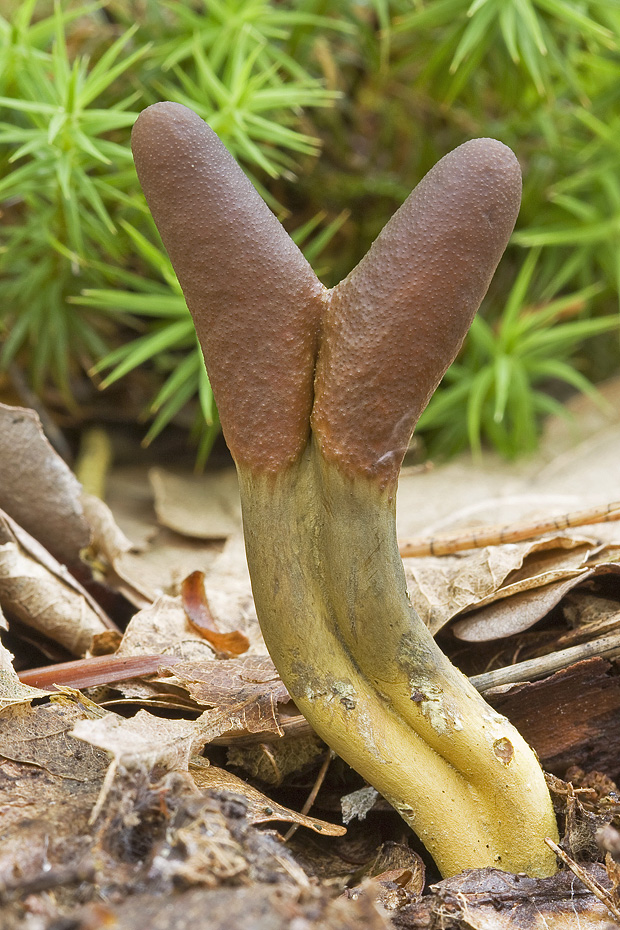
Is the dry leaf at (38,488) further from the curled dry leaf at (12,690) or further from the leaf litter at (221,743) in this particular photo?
the curled dry leaf at (12,690)

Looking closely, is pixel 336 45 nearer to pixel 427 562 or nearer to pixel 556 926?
pixel 427 562

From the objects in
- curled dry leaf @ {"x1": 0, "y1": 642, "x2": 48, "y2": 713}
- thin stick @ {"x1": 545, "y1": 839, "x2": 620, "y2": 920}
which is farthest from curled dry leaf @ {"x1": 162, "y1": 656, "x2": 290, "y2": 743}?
thin stick @ {"x1": 545, "y1": 839, "x2": 620, "y2": 920}

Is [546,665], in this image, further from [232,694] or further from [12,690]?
[12,690]

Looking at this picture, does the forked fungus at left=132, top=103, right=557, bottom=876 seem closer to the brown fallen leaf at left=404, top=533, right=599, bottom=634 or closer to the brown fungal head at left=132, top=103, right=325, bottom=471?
the brown fungal head at left=132, top=103, right=325, bottom=471

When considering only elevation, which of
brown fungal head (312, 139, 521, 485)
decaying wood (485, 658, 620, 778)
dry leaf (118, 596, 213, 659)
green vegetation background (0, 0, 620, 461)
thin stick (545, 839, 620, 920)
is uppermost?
green vegetation background (0, 0, 620, 461)

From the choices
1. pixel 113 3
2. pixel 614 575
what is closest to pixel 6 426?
pixel 614 575

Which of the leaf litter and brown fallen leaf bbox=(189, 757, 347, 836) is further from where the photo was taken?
brown fallen leaf bbox=(189, 757, 347, 836)
